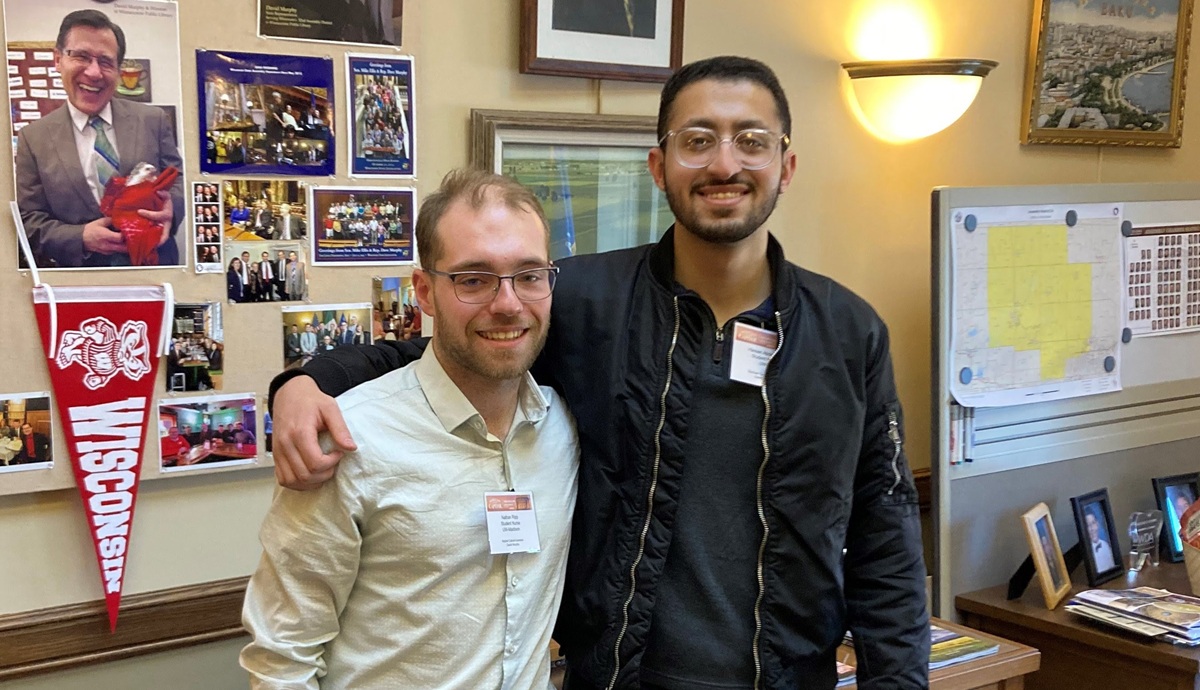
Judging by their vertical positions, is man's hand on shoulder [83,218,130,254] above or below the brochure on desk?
above

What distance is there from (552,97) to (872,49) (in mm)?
980

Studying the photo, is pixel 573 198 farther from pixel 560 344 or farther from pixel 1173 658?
pixel 1173 658

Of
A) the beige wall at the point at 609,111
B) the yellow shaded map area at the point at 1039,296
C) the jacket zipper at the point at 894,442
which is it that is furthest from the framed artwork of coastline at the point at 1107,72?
the jacket zipper at the point at 894,442

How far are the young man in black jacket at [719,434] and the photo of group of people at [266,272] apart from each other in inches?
16.8

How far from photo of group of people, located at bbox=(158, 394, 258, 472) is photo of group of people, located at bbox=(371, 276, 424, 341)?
274 millimetres

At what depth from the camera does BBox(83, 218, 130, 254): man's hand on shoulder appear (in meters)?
1.77

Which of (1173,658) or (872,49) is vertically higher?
(872,49)

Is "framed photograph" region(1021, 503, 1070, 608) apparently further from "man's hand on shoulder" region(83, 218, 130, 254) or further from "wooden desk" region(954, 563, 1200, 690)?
"man's hand on shoulder" region(83, 218, 130, 254)

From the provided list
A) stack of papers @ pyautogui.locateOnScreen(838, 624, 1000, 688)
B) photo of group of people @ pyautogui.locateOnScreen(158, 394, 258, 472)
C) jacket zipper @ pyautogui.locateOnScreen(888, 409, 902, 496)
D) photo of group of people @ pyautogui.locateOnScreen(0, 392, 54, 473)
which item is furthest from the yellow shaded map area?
photo of group of people @ pyautogui.locateOnScreen(0, 392, 54, 473)

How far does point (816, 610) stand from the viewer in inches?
61.8

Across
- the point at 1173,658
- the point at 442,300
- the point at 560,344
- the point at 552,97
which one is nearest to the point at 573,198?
the point at 552,97

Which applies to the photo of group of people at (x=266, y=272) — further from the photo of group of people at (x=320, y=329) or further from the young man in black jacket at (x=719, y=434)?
the young man in black jacket at (x=719, y=434)

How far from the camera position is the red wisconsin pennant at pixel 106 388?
176cm

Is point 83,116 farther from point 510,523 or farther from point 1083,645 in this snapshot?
point 1083,645
